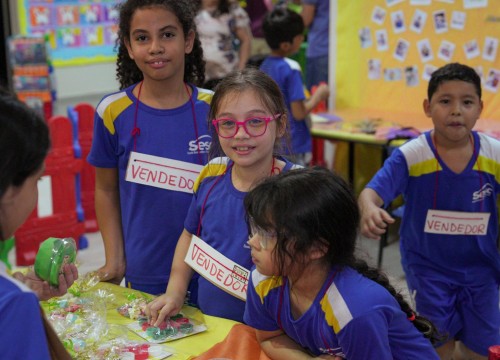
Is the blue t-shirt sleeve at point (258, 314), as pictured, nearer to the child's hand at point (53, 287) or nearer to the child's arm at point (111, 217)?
the child's hand at point (53, 287)

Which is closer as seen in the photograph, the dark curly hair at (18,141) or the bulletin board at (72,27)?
the dark curly hair at (18,141)

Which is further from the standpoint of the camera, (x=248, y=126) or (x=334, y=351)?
(x=248, y=126)

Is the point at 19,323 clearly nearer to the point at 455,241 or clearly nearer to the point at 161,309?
the point at 161,309

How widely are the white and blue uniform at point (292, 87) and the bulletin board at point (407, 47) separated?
987 mm

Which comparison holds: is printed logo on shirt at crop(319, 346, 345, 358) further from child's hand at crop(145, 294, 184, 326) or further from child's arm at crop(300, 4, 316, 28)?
child's arm at crop(300, 4, 316, 28)

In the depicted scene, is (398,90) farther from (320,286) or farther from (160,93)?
(320,286)

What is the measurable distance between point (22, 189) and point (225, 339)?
925 mm

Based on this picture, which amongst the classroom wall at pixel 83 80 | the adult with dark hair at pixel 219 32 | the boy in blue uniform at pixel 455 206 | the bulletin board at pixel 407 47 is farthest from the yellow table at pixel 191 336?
A: the classroom wall at pixel 83 80

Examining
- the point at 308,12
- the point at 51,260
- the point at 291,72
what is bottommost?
the point at 51,260

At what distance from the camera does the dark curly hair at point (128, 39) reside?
2.68 metres

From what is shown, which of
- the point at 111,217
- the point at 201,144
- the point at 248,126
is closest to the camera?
the point at 248,126

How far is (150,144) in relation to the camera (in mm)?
2699

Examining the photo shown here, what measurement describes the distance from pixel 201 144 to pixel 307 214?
0.99 m

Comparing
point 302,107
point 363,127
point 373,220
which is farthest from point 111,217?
point 363,127
